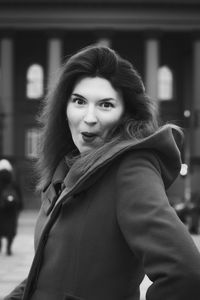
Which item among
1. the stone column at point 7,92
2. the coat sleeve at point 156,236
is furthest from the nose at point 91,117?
the stone column at point 7,92

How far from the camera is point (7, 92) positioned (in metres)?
42.4

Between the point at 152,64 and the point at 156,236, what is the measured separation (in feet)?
135

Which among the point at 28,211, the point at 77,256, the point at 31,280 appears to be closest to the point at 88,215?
the point at 77,256

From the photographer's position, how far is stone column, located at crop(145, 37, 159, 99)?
42250 millimetres

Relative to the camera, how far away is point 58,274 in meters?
1.99

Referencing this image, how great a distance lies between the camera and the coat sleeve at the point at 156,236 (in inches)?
68.6

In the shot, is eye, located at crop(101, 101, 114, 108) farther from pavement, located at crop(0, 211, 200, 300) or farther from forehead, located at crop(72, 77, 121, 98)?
pavement, located at crop(0, 211, 200, 300)

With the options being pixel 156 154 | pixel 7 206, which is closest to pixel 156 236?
pixel 156 154

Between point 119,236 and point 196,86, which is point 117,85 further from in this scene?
point 196,86

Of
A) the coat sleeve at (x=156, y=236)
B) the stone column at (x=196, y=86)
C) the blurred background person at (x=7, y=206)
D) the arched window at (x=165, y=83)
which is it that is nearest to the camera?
the coat sleeve at (x=156, y=236)

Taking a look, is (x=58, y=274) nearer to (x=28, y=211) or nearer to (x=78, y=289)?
(x=78, y=289)

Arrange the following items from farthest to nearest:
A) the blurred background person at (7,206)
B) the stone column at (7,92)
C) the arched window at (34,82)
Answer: the arched window at (34,82), the stone column at (7,92), the blurred background person at (7,206)

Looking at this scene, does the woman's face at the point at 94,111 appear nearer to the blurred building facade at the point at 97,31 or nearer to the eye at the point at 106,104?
the eye at the point at 106,104

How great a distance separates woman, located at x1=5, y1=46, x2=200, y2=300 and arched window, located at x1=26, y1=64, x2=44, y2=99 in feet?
147
